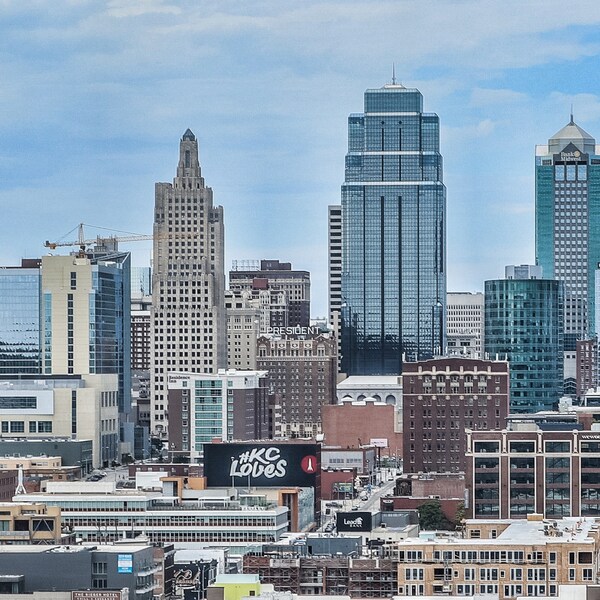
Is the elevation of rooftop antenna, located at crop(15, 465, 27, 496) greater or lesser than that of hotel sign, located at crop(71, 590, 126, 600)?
greater

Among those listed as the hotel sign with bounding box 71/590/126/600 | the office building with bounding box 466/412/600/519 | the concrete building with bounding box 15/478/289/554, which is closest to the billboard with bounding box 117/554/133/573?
the hotel sign with bounding box 71/590/126/600

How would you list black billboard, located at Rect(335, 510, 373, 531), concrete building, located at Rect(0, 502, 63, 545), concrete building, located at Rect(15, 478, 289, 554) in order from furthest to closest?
concrete building, located at Rect(15, 478, 289, 554) → black billboard, located at Rect(335, 510, 373, 531) → concrete building, located at Rect(0, 502, 63, 545)

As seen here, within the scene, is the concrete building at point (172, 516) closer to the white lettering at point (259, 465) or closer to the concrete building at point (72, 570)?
the white lettering at point (259, 465)

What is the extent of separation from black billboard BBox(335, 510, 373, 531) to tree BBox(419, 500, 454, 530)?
36.5ft

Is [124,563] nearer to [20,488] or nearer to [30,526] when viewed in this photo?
[30,526]

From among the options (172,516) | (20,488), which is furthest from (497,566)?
(20,488)

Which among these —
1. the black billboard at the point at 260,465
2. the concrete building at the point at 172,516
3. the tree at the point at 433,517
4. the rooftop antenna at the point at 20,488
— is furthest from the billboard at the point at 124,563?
the rooftop antenna at the point at 20,488

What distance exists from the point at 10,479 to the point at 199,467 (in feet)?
49.8

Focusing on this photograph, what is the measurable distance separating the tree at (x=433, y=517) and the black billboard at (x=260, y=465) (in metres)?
11.0

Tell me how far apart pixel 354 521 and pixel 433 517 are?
51.2 ft

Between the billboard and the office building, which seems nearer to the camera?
the billboard

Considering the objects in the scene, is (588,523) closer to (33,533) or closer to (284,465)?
(33,533)

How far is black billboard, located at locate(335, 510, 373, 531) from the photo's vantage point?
155250 mm

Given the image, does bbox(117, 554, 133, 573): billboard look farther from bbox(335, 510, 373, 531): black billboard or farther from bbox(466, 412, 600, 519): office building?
bbox(466, 412, 600, 519): office building
